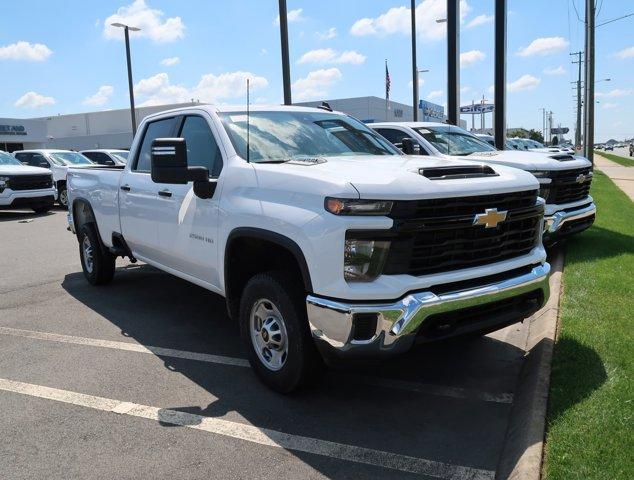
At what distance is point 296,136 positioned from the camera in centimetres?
488

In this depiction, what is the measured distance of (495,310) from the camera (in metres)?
3.86

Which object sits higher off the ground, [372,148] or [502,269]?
[372,148]

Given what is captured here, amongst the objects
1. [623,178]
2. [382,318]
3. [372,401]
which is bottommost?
[372,401]

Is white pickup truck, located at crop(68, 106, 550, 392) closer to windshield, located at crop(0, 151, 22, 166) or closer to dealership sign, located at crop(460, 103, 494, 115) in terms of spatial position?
windshield, located at crop(0, 151, 22, 166)

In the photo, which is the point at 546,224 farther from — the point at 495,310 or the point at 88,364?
the point at 88,364

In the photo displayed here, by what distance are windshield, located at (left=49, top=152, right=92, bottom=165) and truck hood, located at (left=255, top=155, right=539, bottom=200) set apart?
55.9ft

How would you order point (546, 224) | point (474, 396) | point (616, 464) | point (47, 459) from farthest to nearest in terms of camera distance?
point (546, 224), point (474, 396), point (47, 459), point (616, 464)

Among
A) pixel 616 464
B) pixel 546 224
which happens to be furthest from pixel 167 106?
pixel 616 464

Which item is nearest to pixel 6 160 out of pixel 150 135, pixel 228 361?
pixel 150 135

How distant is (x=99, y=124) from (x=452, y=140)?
6614 cm

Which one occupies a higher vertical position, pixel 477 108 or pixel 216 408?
pixel 477 108

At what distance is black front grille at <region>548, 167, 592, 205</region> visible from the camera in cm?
752

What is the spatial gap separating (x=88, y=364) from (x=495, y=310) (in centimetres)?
326

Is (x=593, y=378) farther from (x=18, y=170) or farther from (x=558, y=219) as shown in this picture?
(x=18, y=170)
